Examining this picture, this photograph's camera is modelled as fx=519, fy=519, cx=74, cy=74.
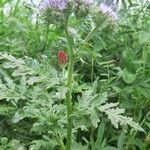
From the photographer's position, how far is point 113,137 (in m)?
1.92

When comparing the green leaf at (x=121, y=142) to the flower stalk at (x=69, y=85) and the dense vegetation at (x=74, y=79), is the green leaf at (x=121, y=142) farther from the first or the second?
the flower stalk at (x=69, y=85)

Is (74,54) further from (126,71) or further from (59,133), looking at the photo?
(126,71)

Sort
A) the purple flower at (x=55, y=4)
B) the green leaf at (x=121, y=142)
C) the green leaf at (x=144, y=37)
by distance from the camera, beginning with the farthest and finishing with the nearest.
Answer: the green leaf at (x=144, y=37), the green leaf at (x=121, y=142), the purple flower at (x=55, y=4)

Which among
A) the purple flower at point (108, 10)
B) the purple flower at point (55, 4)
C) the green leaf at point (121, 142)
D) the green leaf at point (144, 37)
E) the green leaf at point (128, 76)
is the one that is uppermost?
the purple flower at point (55, 4)

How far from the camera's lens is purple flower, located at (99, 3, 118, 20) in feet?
4.85

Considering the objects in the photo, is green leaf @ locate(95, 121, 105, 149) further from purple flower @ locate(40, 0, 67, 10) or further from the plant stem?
purple flower @ locate(40, 0, 67, 10)

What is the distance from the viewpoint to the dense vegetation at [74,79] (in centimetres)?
149

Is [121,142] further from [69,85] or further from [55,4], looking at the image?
[55,4]

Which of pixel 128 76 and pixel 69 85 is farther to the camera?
pixel 128 76

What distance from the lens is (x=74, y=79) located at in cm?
204

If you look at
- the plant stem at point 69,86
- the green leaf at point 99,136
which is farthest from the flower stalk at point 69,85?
the green leaf at point 99,136

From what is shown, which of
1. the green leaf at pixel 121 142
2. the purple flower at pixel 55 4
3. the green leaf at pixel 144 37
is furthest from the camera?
the green leaf at pixel 144 37

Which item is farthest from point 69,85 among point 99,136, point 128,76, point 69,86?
point 128,76

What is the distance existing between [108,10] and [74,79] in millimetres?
594
